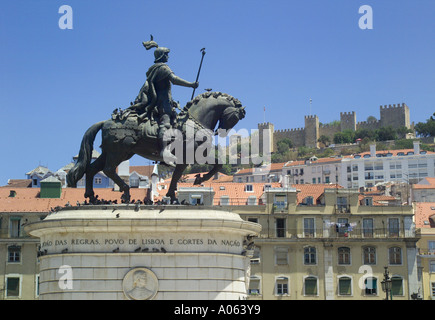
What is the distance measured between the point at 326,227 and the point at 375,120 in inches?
5583

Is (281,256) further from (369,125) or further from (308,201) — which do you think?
(369,125)

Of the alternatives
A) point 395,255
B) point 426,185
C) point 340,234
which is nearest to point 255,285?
point 340,234

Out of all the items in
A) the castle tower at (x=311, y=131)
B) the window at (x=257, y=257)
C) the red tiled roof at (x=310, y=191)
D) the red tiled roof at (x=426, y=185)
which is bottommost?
the window at (x=257, y=257)

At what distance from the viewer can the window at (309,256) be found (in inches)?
2309

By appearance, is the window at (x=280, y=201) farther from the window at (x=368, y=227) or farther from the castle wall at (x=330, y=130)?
the castle wall at (x=330, y=130)

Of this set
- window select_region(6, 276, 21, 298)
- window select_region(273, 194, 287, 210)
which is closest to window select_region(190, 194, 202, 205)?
window select_region(273, 194, 287, 210)

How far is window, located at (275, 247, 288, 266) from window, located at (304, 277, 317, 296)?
6.07 ft

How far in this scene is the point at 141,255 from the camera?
22156mm

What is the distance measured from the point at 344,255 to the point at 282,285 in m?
4.76

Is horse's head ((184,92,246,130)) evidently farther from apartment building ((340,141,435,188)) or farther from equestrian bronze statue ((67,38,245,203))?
apartment building ((340,141,435,188))

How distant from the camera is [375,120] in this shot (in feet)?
650

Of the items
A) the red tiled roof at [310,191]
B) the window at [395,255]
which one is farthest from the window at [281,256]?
the window at [395,255]

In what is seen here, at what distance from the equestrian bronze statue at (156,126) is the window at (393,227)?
3668 cm
